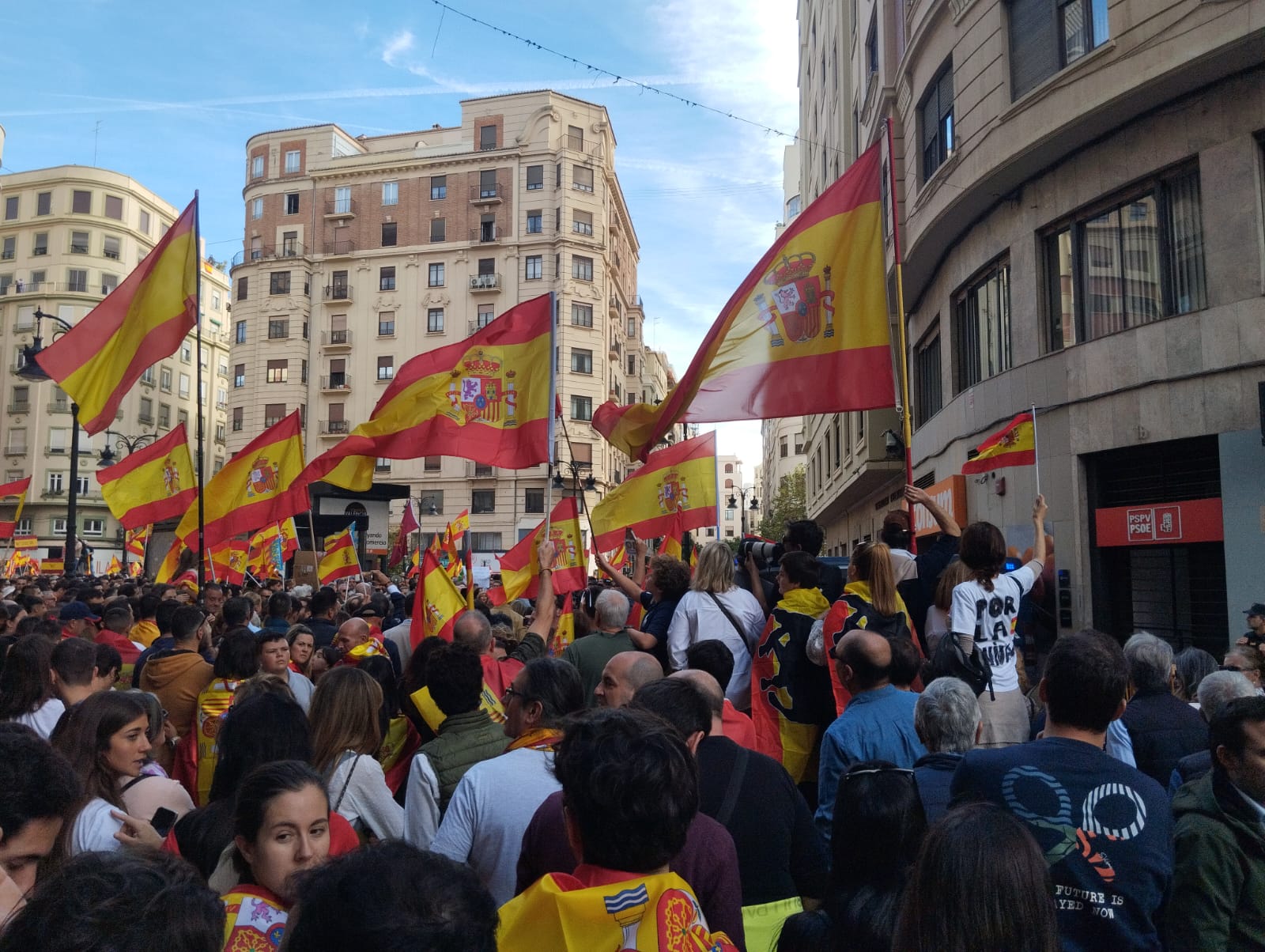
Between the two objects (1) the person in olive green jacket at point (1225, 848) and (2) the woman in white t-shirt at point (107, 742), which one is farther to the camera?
(2) the woman in white t-shirt at point (107, 742)

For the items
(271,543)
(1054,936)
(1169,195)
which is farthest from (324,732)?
(271,543)

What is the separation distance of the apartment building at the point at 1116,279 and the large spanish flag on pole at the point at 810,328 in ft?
15.9

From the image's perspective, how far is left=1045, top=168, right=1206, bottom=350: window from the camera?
38.6ft

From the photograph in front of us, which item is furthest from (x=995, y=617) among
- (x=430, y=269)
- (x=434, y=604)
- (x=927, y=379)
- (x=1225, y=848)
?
(x=430, y=269)

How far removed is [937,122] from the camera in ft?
57.0

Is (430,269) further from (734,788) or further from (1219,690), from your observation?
(734,788)

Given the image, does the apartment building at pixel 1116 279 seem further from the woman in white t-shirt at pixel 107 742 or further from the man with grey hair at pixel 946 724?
the woman in white t-shirt at pixel 107 742

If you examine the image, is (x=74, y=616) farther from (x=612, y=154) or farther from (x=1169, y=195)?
(x=612, y=154)

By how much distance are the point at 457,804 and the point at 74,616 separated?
8.44 metres

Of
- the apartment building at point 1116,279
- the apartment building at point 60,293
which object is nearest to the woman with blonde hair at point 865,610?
the apartment building at point 1116,279

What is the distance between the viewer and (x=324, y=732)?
13.6 ft

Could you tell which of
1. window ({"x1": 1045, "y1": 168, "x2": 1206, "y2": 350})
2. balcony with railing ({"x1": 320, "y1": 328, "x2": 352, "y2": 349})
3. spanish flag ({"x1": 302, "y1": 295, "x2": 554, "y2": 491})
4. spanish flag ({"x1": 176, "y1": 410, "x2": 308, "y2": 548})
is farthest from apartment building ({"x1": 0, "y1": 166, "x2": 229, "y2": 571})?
window ({"x1": 1045, "y1": 168, "x2": 1206, "y2": 350})

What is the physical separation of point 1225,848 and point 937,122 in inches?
655

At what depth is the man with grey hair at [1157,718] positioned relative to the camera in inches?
171
